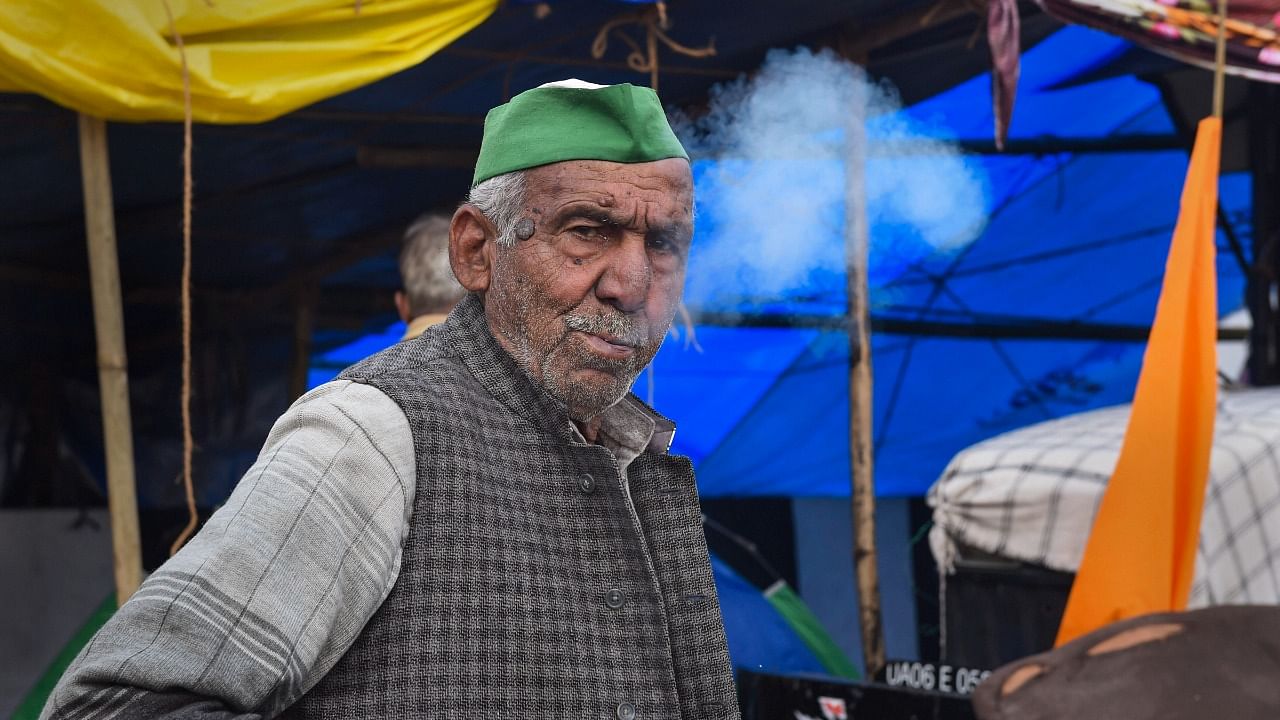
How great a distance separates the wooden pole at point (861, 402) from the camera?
15.8 ft

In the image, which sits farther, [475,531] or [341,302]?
[341,302]

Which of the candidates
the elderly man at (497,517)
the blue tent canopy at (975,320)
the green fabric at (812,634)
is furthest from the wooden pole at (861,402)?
the elderly man at (497,517)

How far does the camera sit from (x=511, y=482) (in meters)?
1.38

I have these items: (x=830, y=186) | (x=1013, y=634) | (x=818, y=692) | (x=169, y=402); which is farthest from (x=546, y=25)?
(x=169, y=402)

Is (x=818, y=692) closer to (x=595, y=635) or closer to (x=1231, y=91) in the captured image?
(x=595, y=635)

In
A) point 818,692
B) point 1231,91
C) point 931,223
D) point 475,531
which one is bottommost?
point 818,692

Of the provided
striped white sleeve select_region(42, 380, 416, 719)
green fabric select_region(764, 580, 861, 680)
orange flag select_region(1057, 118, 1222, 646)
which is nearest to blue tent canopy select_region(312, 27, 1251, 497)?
green fabric select_region(764, 580, 861, 680)

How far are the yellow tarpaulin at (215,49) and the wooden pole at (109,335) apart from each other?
0.16 meters

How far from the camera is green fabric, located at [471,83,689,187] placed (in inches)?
57.9

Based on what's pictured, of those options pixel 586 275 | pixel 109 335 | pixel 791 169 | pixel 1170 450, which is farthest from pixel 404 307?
pixel 586 275

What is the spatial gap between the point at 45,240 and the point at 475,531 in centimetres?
423

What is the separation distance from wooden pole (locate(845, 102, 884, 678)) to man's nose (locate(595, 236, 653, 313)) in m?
3.40

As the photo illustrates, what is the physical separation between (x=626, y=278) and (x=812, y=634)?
511cm

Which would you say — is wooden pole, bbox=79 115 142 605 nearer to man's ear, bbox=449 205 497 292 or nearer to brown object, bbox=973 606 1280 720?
man's ear, bbox=449 205 497 292
